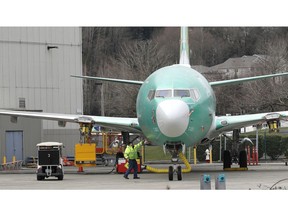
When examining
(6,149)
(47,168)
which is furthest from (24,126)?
(47,168)

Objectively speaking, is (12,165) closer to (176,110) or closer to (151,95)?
(151,95)

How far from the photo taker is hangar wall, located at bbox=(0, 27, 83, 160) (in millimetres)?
46219

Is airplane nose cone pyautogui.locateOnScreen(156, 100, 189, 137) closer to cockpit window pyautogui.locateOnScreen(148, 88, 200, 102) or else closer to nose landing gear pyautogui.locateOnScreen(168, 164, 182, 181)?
cockpit window pyautogui.locateOnScreen(148, 88, 200, 102)

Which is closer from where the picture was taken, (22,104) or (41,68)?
(22,104)

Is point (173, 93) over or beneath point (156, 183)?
over

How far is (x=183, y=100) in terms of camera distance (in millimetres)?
28391

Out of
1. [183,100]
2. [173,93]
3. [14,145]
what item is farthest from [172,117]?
[14,145]

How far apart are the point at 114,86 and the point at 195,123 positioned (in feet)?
174

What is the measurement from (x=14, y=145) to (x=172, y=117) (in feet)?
66.9

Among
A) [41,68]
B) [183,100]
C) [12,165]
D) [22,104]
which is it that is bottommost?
[12,165]

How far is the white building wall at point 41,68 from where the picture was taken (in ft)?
152

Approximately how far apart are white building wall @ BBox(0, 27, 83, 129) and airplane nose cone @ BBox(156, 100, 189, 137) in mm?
19735

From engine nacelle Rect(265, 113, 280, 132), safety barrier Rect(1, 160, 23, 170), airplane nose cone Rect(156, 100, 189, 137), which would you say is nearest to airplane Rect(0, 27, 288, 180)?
airplane nose cone Rect(156, 100, 189, 137)
